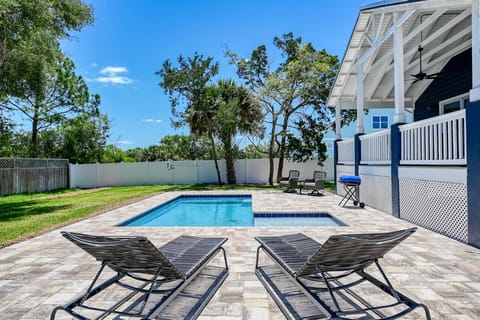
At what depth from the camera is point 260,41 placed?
1831 cm

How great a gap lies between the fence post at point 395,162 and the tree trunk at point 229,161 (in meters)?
11.6

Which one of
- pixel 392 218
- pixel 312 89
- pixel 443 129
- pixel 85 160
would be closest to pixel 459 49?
pixel 443 129

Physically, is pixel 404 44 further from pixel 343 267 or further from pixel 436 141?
pixel 343 267

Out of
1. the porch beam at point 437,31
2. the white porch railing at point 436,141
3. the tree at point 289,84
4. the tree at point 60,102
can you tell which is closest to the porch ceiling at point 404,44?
the porch beam at point 437,31

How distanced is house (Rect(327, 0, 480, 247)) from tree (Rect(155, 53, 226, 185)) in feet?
25.3

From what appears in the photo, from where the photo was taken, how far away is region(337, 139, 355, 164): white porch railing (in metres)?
11.1

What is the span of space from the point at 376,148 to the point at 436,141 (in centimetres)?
283

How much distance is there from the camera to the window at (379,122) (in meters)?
22.4

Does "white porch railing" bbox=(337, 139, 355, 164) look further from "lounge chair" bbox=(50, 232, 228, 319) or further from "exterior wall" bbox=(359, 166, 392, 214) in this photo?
"lounge chair" bbox=(50, 232, 228, 319)

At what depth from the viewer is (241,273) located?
3.81 metres

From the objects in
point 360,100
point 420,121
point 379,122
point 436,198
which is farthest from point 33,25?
point 379,122

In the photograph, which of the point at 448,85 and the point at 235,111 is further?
the point at 235,111

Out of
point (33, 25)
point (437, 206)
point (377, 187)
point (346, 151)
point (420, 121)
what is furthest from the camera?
point (346, 151)

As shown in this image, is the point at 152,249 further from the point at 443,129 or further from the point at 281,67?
the point at 281,67
